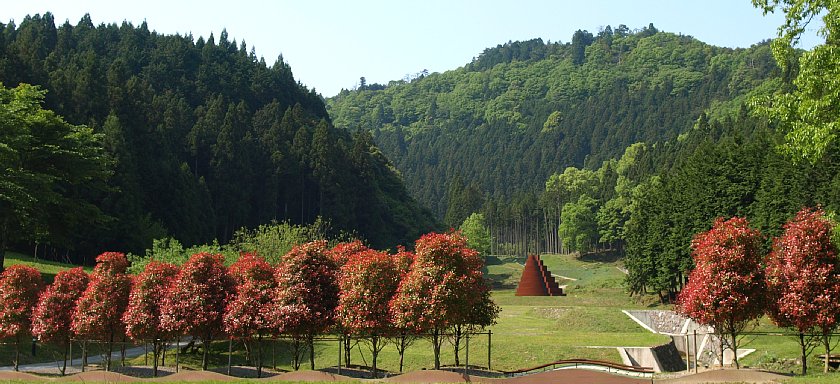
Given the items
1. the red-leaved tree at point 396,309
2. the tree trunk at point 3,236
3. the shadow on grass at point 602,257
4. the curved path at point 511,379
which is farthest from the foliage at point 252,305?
the shadow on grass at point 602,257

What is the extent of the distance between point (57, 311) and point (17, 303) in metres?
1.95

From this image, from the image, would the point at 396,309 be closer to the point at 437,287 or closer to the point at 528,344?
the point at 437,287

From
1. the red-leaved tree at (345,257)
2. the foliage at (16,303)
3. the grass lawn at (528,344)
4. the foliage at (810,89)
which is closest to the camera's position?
the foliage at (810,89)

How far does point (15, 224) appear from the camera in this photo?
49062 millimetres

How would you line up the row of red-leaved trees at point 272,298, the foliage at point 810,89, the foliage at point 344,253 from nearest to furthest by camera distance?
the foliage at point 810,89 < the row of red-leaved trees at point 272,298 < the foliage at point 344,253

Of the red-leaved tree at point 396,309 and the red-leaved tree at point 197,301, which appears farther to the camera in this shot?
the red-leaved tree at point 197,301

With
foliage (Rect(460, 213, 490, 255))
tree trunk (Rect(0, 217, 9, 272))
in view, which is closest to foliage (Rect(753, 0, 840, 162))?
tree trunk (Rect(0, 217, 9, 272))

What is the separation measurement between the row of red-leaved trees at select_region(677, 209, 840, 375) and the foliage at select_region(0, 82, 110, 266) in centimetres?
3522

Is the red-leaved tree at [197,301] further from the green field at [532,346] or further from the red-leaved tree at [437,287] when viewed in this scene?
the red-leaved tree at [437,287]

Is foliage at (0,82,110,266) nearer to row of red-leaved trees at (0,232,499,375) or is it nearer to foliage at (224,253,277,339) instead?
row of red-leaved trees at (0,232,499,375)

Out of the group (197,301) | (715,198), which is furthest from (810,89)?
(715,198)

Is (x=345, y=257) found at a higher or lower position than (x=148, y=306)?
higher

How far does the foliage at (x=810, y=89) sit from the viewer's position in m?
22.2

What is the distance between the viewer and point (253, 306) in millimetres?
30297
